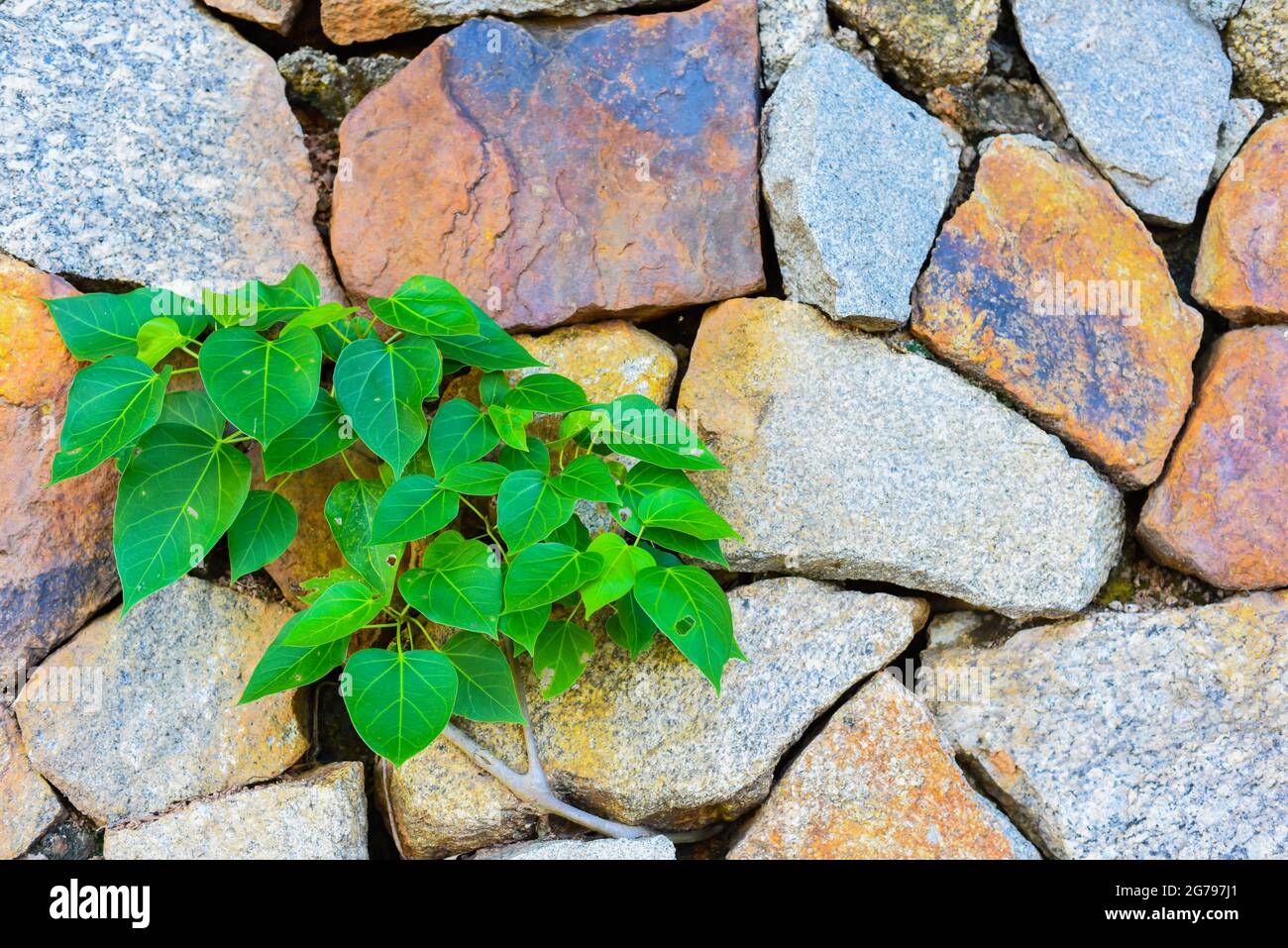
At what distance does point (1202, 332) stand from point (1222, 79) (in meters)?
0.50

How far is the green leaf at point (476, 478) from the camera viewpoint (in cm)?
178

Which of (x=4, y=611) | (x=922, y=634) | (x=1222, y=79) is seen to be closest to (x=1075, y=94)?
(x=1222, y=79)

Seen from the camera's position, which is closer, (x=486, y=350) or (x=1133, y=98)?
(x=486, y=350)

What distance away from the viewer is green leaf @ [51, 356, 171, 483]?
1688 mm

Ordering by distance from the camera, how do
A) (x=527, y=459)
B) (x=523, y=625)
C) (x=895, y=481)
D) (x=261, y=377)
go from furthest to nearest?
(x=895, y=481), (x=527, y=459), (x=523, y=625), (x=261, y=377)

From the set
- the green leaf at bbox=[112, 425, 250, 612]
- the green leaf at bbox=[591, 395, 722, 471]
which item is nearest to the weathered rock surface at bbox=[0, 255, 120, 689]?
the green leaf at bbox=[112, 425, 250, 612]

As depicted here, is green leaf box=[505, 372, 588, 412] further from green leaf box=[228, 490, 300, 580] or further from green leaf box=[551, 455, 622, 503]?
green leaf box=[228, 490, 300, 580]

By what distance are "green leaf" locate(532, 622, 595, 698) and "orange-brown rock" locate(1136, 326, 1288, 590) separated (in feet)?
3.50

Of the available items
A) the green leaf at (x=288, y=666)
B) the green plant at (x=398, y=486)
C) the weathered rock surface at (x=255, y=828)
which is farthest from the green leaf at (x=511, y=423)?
the weathered rock surface at (x=255, y=828)

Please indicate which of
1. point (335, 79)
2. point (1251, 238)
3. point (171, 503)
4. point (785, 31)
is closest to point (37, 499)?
point (171, 503)

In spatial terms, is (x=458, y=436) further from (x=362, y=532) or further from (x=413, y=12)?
(x=413, y=12)

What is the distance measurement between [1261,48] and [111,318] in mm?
2216

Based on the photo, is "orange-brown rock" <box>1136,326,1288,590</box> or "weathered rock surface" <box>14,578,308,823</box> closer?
"weathered rock surface" <box>14,578,308,823</box>

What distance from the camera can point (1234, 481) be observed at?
79.9 inches
